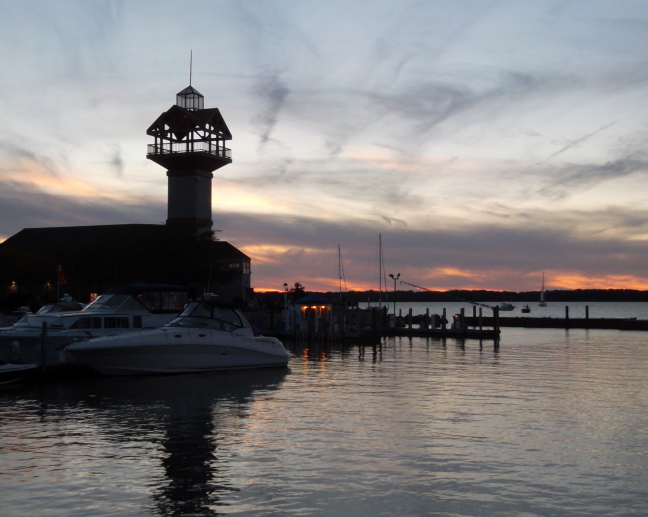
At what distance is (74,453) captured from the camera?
1457 cm

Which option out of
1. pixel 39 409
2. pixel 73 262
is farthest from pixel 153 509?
pixel 73 262

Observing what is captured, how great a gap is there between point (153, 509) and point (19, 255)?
59.1 metres

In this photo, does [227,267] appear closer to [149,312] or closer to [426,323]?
[426,323]

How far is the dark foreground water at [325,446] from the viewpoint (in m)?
11.5

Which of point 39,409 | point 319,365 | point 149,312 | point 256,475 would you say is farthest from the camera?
point 319,365

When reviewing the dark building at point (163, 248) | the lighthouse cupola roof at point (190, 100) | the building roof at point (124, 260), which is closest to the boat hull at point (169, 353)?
the dark building at point (163, 248)

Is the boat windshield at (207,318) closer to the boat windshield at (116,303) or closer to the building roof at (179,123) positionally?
the boat windshield at (116,303)

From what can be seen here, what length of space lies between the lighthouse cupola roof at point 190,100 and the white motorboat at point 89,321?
52.7 meters

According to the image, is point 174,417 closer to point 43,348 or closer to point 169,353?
point 169,353

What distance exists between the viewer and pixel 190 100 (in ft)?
269

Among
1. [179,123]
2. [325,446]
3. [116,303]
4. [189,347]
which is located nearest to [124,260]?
[179,123]

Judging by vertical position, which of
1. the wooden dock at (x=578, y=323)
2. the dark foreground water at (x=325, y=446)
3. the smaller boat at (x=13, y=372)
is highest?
the wooden dock at (x=578, y=323)

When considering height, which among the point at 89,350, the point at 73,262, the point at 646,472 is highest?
the point at 73,262

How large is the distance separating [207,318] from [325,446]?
44.7 ft
